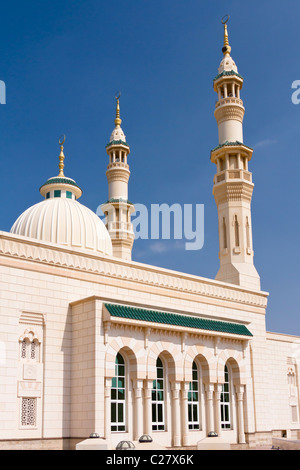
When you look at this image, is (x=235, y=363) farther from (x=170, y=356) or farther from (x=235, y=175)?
(x=235, y=175)

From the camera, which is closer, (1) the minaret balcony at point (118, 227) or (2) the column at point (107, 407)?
(2) the column at point (107, 407)

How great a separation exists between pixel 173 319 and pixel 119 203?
632 inches

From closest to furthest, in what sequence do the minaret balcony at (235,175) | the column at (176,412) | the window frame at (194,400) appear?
the column at (176,412) < the window frame at (194,400) < the minaret balcony at (235,175)

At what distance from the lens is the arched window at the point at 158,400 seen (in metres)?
18.3

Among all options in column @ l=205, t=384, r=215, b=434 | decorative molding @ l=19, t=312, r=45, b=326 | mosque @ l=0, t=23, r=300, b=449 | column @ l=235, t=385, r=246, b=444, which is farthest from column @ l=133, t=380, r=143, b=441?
column @ l=235, t=385, r=246, b=444

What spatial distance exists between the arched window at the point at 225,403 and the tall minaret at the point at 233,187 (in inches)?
201

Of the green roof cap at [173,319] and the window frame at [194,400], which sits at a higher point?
the green roof cap at [173,319]

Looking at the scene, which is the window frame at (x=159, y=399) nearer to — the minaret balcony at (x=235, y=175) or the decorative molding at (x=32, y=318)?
the decorative molding at (x=32, y=318)

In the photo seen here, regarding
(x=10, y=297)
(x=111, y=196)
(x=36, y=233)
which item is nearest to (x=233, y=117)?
(x=111, y=196)

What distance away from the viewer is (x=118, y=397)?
17.4 m

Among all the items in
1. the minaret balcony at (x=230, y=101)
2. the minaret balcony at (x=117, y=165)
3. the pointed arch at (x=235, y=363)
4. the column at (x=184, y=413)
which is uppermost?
the minaret balcony at (x=230, y=101)

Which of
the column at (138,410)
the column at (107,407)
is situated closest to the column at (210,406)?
the column at (138,410)
